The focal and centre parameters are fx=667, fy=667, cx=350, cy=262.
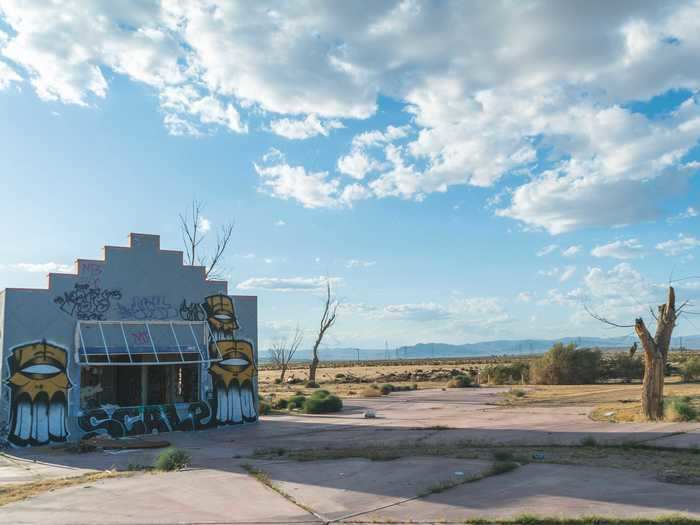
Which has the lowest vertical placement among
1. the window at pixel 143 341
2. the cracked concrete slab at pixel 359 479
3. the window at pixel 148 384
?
the cracked concrete slab at pixel 359 479

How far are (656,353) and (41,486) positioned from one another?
1674 cm

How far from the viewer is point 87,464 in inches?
628

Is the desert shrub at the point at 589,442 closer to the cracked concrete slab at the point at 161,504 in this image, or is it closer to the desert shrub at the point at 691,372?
the cracked concrete slab at the point at 161,504

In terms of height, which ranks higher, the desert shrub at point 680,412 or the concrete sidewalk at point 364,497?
the desert shrub at point 680,412

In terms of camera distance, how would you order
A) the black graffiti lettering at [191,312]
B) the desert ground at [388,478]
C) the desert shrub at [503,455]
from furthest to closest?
the black graffiti lettering at [191,312] → the desert shrub at [503,455] → the desert ground at [388,478]

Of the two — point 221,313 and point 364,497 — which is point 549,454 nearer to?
point 364,497

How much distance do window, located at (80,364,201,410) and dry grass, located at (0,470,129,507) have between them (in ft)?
33.4

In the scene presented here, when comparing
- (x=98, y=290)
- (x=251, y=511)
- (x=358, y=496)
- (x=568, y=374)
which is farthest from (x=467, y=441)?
(x=568, y=374)

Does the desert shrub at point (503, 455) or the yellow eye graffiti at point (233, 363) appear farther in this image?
the yellow eye graffiti at point (233, 363)

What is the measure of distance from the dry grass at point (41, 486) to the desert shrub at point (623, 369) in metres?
38.8

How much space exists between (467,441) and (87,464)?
9258 millimetres

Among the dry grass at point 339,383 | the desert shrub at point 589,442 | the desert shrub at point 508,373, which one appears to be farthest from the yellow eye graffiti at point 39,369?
the desert shrub at point 508,373

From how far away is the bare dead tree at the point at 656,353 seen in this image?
19.5m

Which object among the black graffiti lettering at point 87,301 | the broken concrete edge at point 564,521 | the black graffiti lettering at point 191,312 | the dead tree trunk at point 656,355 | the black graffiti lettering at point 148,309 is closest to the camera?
the broken concrete edge at point 564,521
